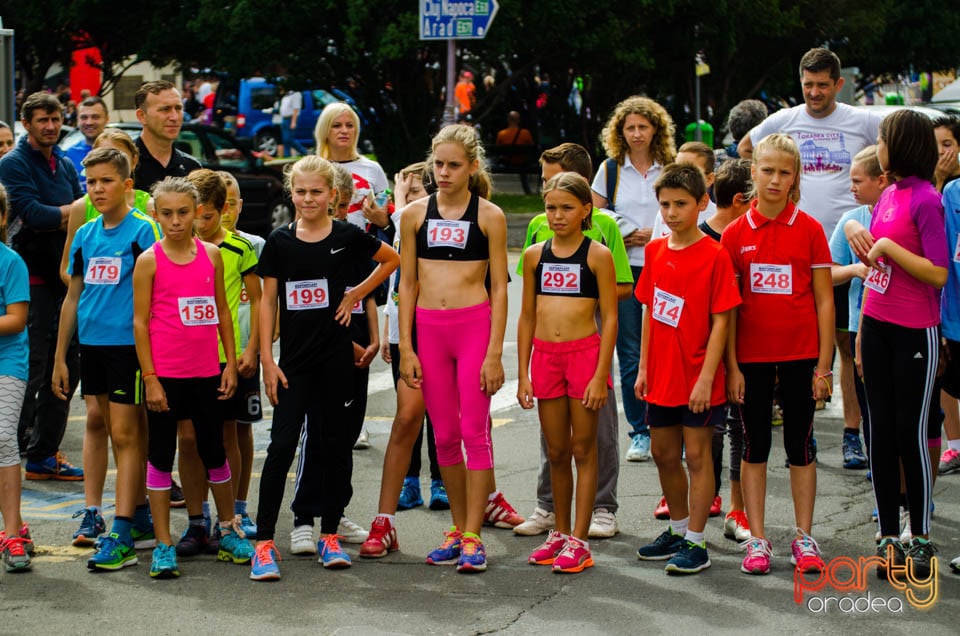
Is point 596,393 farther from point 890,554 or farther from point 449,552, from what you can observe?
point 890,554

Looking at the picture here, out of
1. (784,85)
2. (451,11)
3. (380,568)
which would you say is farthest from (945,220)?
(784,85)

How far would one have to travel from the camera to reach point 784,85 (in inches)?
1373

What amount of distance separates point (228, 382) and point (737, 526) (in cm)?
241

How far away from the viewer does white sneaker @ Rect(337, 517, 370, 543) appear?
6.86 metres

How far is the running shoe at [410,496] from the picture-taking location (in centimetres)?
755

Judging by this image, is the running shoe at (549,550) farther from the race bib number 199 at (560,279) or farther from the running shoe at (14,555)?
the running shoe at (14,555)

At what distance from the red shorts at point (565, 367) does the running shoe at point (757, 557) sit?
0.92 meters

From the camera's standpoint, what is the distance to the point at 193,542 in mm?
6602

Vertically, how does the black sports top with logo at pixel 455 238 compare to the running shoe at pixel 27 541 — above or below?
above

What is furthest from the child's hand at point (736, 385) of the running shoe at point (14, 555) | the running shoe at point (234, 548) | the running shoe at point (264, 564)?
the running shoe at point (14, 555)

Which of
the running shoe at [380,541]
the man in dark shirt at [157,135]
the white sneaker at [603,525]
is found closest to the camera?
the running shoe at [380,541]

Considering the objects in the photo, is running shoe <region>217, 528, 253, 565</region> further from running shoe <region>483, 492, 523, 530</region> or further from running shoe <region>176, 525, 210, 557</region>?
running shoe <region>483, 492, 523, 530</region>

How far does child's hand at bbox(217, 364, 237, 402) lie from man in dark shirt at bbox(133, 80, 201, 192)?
1751 mm

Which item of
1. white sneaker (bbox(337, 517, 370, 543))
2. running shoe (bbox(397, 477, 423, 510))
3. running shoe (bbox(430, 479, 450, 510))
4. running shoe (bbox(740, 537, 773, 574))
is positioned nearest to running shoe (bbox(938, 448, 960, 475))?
running shoe (bbox(740, 537, 773, 574))
